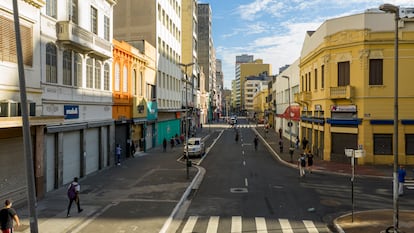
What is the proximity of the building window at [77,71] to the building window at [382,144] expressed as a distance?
83.8 feet

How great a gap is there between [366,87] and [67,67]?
25.1m

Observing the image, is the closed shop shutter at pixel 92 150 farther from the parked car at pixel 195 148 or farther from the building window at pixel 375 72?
the building window at pixel 375 72

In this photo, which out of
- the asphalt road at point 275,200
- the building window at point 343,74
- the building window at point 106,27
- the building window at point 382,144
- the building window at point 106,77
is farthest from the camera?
the building window at point 343,74

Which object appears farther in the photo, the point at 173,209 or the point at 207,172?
the point at 207,172

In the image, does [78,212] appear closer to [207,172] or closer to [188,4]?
[207,172]

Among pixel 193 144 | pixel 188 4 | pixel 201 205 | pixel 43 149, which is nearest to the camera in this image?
pixel 201 205

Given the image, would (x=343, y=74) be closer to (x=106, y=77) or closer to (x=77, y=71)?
(x=106, y=77)

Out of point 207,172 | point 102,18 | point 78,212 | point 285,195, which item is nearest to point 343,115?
point 207,172

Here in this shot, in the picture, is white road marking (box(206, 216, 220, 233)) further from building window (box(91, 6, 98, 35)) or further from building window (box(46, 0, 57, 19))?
building window (box(91, 6, 98, 35))

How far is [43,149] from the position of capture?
68.2 ft

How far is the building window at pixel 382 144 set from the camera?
33.5 m

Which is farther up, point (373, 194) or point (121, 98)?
point (121, 98)

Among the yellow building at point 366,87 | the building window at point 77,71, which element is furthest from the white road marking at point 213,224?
the yellow building at point 366,87

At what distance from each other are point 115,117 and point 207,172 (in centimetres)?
993
